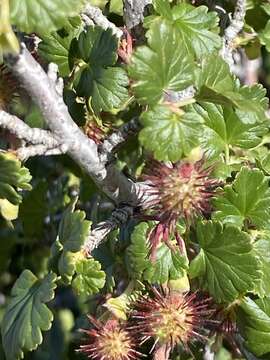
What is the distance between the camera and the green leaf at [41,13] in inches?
42.3

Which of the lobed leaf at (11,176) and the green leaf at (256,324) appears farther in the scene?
the green leaf at (256,324)

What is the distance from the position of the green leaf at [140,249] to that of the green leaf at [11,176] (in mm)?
184

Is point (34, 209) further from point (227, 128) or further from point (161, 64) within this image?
point (161, 64)

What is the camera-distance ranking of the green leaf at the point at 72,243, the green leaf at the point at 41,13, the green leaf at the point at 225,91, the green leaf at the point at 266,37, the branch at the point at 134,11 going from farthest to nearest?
the green leaf at the point at 266,37, the branch at the point at 134,11, the green leaf at the point at 72,243, the green leaf at the point at 225,91, the green leaf at the point at 41,13

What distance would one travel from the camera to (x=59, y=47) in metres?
1.39

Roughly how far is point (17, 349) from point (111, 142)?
369mm

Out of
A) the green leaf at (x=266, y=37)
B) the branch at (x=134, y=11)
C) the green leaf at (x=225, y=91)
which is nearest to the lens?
the green leaf at (x=225, y=91)

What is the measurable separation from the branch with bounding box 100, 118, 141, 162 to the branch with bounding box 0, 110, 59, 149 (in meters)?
0.10

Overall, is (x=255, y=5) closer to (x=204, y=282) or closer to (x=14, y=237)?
(x=204, y=282)

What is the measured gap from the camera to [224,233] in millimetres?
1312

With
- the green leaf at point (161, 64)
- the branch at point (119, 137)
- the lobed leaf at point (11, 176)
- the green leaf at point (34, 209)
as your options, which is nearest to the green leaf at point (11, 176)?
the lobed leaf at point (11, 176)

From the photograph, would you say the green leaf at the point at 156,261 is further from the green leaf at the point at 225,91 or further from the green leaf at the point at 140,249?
the green leaf at the point at 225,91

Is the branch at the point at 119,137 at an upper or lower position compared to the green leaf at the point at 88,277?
upper

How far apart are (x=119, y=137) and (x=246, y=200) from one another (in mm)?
233
